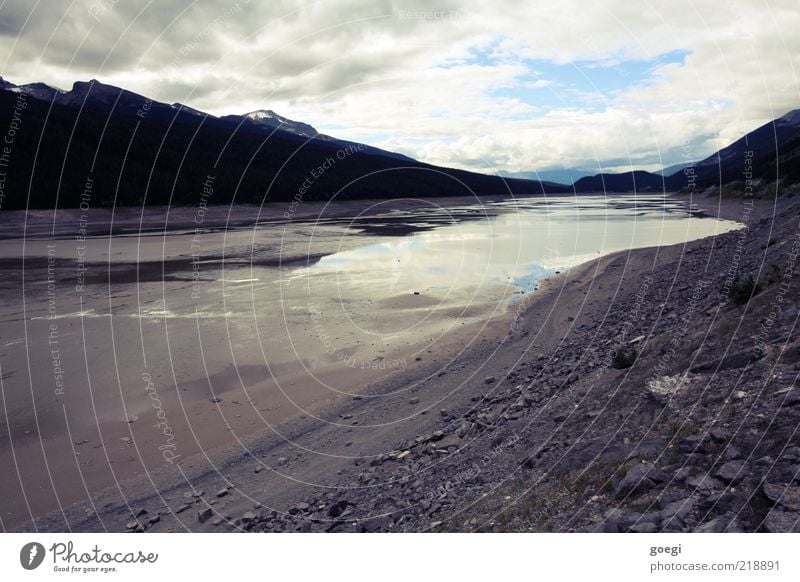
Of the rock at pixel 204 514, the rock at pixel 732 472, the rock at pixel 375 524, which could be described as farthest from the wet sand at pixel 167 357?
the rock at pixel 732 472

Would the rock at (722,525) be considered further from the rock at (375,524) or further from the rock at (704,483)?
the rock at (375,524)

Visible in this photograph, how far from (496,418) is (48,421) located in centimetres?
1022

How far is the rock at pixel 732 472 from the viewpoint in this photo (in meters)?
4.83

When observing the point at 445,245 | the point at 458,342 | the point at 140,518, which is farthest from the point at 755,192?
the point at 140,518

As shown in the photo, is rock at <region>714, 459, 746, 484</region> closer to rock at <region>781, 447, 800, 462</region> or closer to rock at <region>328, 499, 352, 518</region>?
rock at <region>781, 447, 800, 462</region>

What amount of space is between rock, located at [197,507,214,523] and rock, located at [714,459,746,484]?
7.40 m

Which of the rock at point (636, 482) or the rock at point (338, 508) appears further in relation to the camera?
the rock at point (338, 508)

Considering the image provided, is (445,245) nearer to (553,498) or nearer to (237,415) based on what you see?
(237,415)

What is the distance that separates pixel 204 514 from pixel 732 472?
7.63 meters

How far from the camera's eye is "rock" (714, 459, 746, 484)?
4.83 m

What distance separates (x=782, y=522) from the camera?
423 centimetres

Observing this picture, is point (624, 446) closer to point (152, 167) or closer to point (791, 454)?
point (791, 454)

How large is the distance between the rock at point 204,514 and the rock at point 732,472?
740 cm

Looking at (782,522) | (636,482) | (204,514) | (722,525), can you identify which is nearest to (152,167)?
(204,514)
